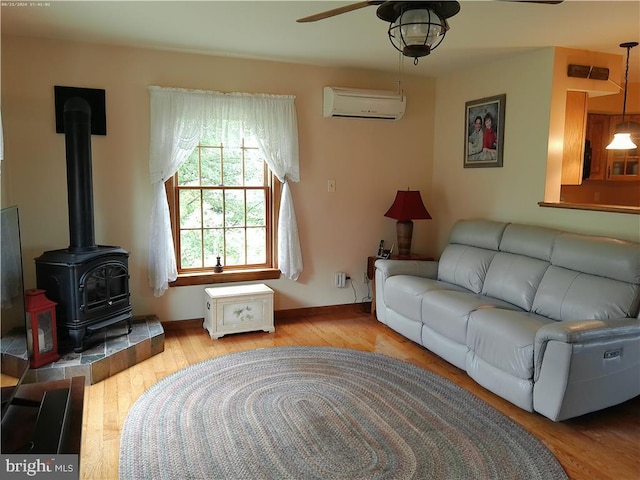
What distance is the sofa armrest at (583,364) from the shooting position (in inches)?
98.9

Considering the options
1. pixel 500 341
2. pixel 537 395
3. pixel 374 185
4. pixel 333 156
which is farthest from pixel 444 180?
pixel 537 395

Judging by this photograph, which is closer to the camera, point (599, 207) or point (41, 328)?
point (41, 328)

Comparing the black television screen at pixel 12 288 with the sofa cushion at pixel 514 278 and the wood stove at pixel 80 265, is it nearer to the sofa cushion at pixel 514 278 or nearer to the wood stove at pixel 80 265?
the wood stove at pixel 80 265

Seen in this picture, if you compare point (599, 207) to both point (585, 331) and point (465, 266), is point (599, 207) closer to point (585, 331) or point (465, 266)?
point (465, 266)

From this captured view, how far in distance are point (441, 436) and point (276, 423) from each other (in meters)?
0.90

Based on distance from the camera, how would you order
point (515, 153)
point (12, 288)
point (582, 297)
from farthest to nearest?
1. point (515, 153)
2. point (582, 297)
3. point (12, 288)

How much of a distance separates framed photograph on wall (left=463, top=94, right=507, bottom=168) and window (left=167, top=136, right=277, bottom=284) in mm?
1945

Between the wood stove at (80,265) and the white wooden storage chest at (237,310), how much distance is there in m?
0.79

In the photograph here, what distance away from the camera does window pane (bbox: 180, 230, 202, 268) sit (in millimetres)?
4250

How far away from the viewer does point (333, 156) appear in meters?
4.63

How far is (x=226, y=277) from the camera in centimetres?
434

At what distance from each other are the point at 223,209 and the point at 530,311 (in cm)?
269

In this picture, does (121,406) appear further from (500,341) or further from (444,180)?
(444,180)

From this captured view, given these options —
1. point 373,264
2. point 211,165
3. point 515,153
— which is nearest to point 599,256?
point 515,153
